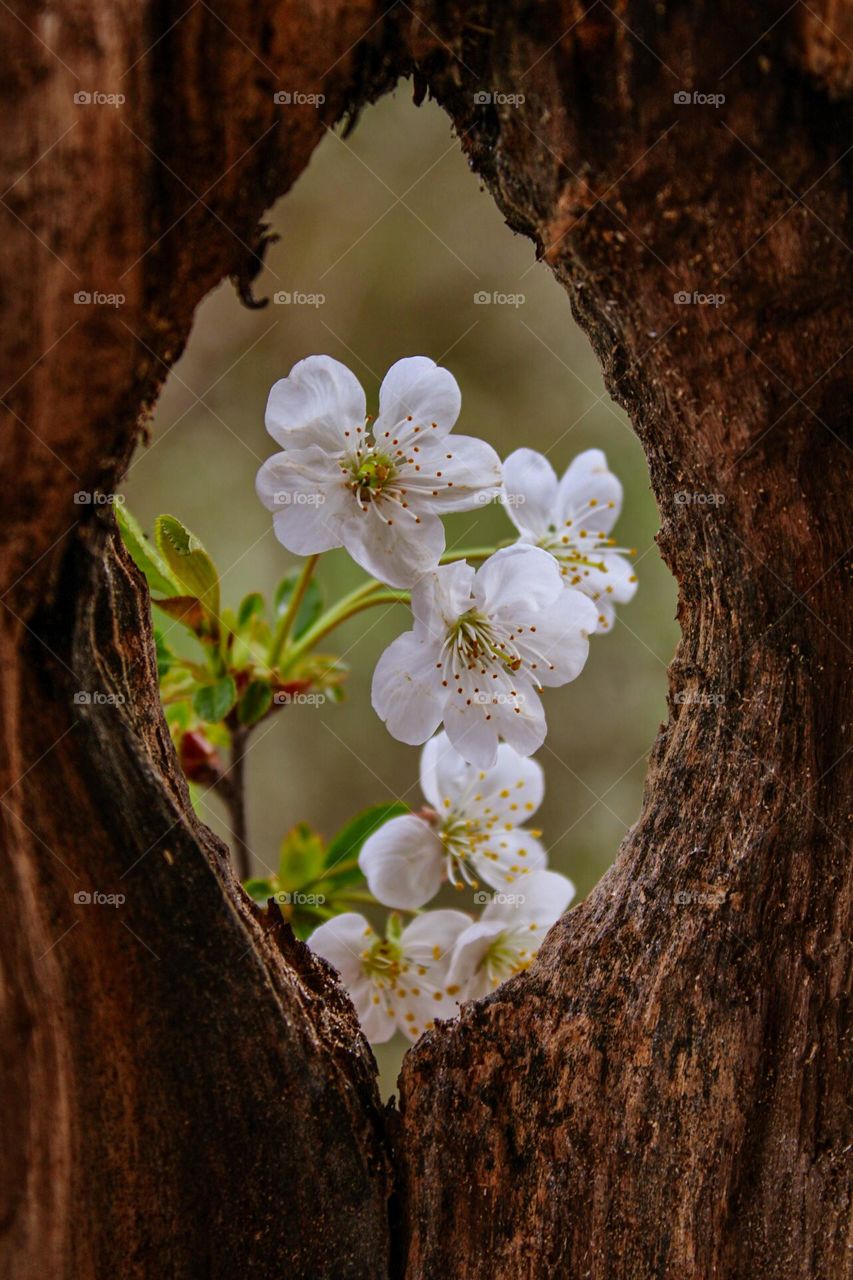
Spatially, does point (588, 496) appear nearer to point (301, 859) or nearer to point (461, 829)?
Answer: point (461, 829)

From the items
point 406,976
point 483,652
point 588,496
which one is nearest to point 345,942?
point 406,976

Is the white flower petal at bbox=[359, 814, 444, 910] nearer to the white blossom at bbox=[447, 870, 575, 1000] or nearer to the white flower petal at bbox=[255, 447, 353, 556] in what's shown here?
the white blossom at bbox=[447, 870, 575, 1000]

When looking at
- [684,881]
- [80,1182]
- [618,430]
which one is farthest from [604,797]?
[80,1182]

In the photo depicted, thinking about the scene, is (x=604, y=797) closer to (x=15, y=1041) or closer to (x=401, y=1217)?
(x=401, y=1217)

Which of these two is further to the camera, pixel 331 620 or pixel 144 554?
pixel 331 620

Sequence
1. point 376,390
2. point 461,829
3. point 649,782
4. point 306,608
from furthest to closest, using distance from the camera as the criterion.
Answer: point 376,390 < point 306,608 < point 461,829 < point 649,782

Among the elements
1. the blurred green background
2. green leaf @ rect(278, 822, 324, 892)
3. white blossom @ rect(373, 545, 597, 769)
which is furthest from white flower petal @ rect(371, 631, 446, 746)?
the blurred green background

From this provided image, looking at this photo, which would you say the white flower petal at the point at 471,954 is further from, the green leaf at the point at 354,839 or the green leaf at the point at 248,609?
the green leaf at the point at 248,609
